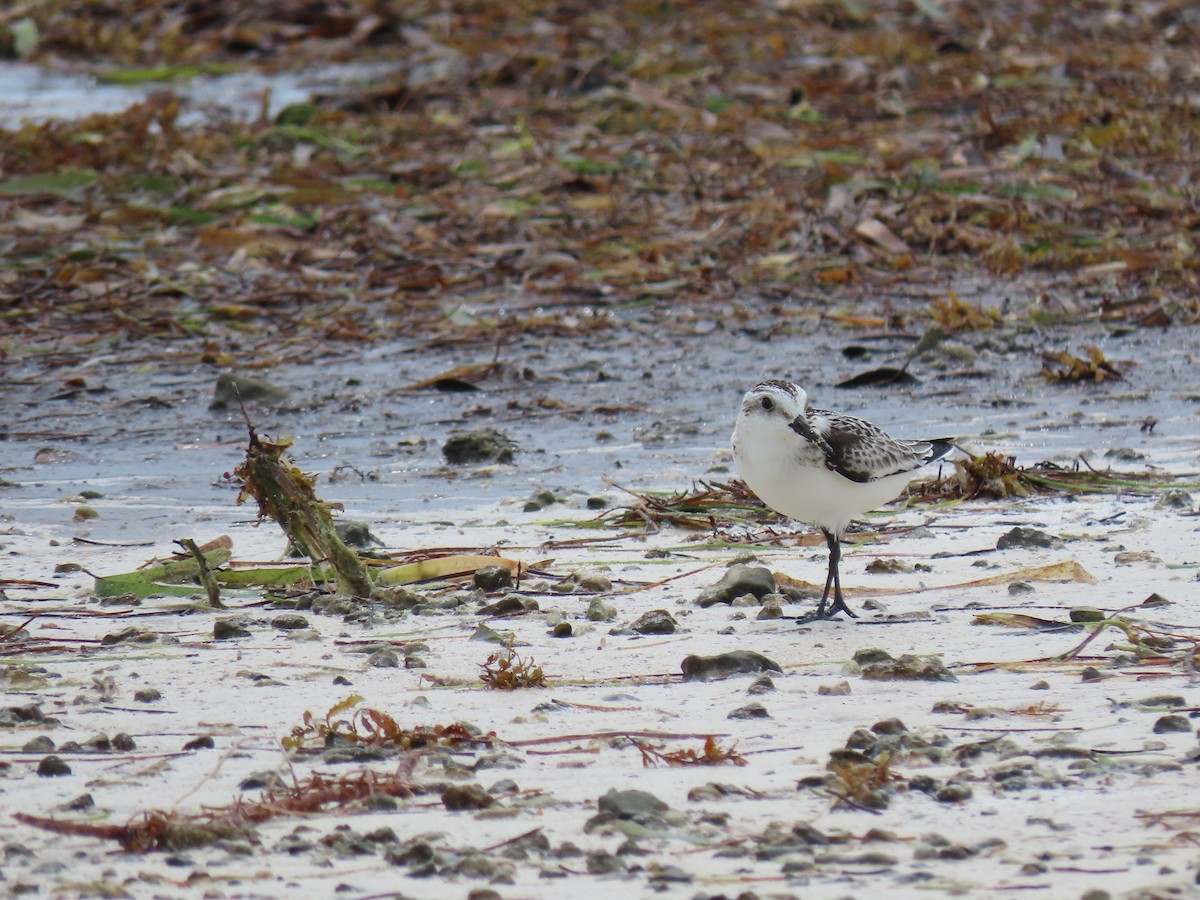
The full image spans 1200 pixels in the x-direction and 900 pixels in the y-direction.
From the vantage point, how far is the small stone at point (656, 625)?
17.6 ft

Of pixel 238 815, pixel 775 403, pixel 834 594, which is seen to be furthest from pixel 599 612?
pixel 238 815

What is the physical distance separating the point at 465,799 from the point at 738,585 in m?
2.21

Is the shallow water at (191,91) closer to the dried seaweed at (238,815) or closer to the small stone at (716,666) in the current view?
the small stone at (716,666)

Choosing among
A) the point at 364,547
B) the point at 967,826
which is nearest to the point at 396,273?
the point at 364,547

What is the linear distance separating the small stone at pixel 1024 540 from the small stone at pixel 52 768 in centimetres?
344

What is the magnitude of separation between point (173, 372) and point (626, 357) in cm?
254

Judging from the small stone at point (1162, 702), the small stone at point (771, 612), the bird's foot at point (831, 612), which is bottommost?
the small stone at point (771, 612)

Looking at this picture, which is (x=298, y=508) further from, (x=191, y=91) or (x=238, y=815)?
(x=191, y=91)

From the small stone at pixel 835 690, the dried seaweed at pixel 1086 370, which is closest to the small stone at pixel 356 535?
the small stone at pixel 835 690

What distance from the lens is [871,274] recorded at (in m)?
11.5

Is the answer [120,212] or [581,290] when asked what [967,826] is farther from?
[120,212]

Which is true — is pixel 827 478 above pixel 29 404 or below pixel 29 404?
above

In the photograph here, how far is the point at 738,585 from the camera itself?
19.1 feet

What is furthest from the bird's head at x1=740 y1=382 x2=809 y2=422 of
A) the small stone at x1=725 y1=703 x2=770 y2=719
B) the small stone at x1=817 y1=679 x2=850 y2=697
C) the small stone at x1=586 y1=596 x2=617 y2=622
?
the small stone at x1=725 y1=703 x2=770 y2=719
